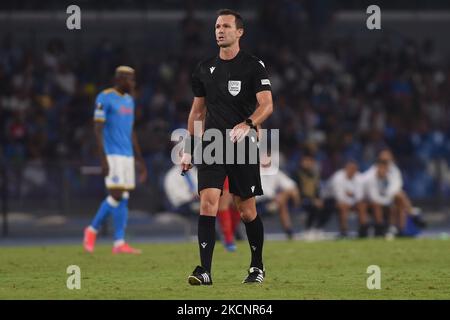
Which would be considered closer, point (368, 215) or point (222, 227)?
point (222, 227)

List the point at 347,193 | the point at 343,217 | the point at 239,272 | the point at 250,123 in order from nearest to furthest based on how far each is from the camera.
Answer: the point at 250,123 < the point at 239,272 < the point at 343,217 < the point at 347,193

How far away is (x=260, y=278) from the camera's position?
1166 centimetres

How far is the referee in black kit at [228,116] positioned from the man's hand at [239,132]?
0.20 m

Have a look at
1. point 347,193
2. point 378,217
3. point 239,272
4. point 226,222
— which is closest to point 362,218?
point 378,217

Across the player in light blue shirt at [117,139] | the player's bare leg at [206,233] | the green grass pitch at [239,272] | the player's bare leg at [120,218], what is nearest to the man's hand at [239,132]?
the player's bare leg at [206,233]

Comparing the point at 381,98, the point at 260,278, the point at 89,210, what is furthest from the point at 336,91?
the point at 260,278

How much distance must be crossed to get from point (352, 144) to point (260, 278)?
50.2ft

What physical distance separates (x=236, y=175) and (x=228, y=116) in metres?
0.57

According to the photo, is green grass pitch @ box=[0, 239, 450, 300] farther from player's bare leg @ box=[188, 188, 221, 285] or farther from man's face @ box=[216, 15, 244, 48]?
man's face @ box=[216, 15, 244, 48]

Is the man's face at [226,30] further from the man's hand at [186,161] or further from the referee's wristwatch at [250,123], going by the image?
the man's hand at [186,161]

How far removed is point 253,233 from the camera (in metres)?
11.8

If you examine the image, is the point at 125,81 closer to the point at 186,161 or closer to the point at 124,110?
the point at 124,110
